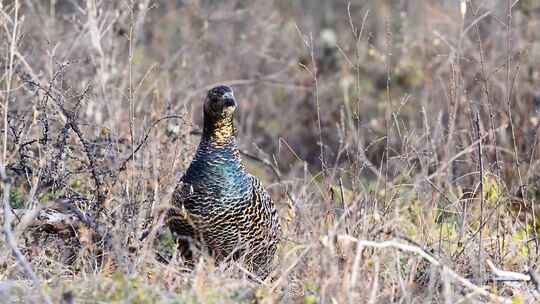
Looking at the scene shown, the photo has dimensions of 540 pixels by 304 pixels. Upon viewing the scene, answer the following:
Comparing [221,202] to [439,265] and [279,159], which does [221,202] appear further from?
[279,159]

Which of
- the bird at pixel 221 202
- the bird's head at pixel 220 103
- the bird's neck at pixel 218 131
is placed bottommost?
the bird at pixel 221 202

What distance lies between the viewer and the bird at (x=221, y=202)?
18.1 feet

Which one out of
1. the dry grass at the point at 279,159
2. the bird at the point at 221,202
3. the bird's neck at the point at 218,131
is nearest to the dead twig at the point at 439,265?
the dry grass at the point at 279,159

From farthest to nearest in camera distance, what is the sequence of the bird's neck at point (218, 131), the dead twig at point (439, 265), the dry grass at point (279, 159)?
the bird's neck at point (218, 131) < the dry grass at point (279, 159) < the dead twig at point (439, 265)

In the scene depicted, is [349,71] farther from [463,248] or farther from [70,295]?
[70,295]

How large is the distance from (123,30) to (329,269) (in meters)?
5.50

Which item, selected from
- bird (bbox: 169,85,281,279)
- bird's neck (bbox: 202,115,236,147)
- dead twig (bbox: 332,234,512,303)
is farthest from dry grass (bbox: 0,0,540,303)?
bird's neck (bbox: 202,115,236,147)

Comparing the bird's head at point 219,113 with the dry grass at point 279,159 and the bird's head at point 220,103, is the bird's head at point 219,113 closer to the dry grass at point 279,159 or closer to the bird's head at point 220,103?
the bird's head at point 220,103

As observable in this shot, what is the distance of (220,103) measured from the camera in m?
5.61

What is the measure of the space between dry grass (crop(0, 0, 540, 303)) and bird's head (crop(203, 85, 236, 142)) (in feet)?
1.10

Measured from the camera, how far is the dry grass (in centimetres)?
458

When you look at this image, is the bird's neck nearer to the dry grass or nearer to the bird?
the bird

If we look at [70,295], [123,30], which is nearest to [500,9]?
[123,30]

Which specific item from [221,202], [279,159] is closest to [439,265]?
[221,202]
